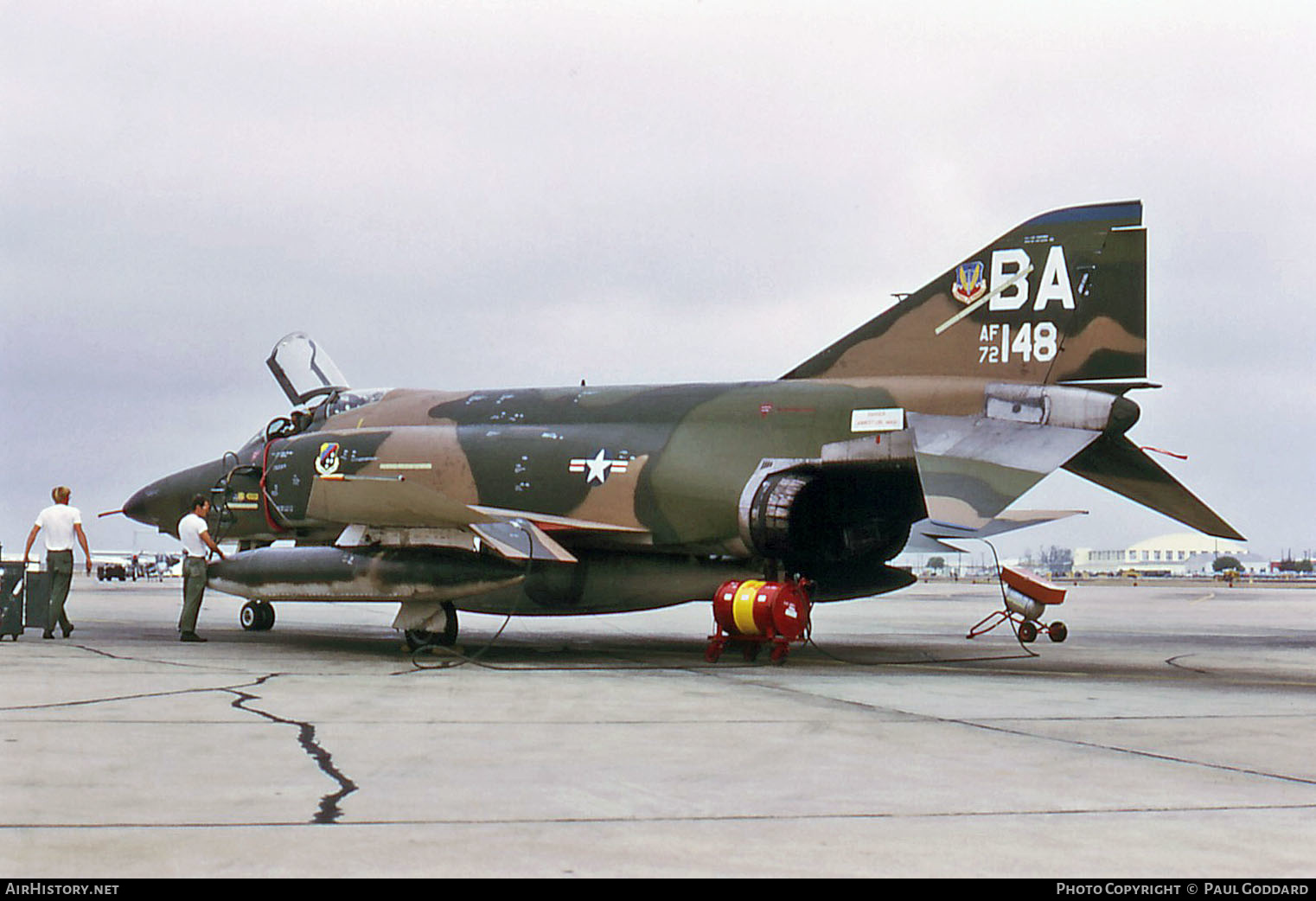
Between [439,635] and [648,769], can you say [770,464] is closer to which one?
[439,635]

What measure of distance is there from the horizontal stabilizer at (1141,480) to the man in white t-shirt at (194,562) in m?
9.05

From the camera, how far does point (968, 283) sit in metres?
12.5

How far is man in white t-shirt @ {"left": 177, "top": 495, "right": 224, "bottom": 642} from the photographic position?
1394 cm

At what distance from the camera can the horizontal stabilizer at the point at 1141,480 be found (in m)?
12.5

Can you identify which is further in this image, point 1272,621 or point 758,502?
point 1272,621

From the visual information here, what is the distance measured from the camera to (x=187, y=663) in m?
11.1

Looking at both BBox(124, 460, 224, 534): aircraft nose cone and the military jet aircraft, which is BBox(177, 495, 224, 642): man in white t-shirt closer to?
the military jet aircraft

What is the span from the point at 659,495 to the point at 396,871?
953 centimetres

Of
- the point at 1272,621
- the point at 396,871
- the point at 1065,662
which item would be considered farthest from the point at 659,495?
the point at 1272,621

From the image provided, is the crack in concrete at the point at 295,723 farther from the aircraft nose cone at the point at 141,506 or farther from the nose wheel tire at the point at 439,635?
the aircraft nose cone at the point at 141,506

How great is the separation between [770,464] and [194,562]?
633 centimetres

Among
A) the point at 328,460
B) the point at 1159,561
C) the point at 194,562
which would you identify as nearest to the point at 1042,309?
the point at 328,460
